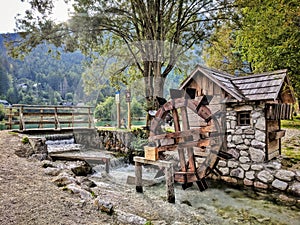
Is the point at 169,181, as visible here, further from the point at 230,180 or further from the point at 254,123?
the point at 254,123

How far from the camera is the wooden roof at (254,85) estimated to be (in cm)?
539

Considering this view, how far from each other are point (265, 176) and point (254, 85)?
248 centimetres

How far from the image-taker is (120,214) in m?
3.03

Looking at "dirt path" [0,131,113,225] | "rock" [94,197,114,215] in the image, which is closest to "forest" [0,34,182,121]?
"dirt path" [0,131,113,225]

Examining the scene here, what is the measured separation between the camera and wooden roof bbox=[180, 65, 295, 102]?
17.7 feet

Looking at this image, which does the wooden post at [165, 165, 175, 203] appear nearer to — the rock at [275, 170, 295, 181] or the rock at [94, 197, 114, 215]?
the rock at [94, 197, 114, 215]

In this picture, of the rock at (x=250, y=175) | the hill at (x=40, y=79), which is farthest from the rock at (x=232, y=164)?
the hill at (x=40, y=79)

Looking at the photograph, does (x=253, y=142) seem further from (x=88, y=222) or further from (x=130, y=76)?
(x=130, y=76)

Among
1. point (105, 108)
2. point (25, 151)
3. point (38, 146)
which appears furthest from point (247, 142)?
point (105, 108)

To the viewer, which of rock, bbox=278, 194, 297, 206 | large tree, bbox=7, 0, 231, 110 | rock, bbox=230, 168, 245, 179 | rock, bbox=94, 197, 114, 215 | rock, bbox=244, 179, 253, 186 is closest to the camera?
rock, bbox=94, 197, 114, 215

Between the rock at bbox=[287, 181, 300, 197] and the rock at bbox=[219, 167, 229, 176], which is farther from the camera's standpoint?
the rock at bbox=[219, 167, 229, 176]

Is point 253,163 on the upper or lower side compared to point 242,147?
lower

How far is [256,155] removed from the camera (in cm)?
561

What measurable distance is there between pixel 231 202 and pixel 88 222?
3473mm
